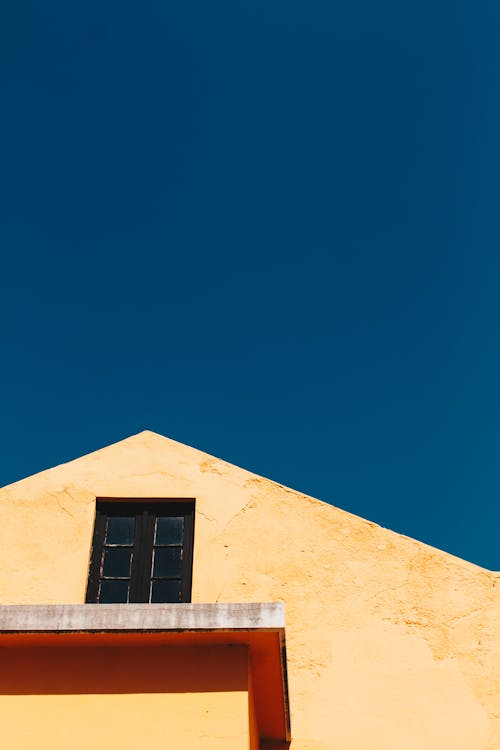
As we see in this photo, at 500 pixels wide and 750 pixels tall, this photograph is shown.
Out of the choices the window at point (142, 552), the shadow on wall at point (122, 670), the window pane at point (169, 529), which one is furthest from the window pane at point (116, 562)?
the shadow on wall at point (122, 670)

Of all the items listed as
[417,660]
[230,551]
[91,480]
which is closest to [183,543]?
[230,551]

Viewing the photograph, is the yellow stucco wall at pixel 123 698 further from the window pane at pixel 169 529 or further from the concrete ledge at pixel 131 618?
the window pane at pixel 169 529

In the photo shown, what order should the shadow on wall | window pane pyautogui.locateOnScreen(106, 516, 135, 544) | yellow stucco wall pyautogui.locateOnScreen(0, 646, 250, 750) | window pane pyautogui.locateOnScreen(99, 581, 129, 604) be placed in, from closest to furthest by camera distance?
yellow stucco wall pyautogui.locateOnScreen(0, 646, 250, 750) → the shadow on wall → window pane pyautogui.locateOnScreen(99, 581, 129, 604) → window pane pyautogui.locateOnScreen(106, 516, 135, 544)

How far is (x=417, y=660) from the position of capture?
623 cm

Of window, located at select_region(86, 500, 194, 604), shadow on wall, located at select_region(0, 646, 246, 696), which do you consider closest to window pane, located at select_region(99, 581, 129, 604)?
window, located at select_region(86, 500, 194, 604)

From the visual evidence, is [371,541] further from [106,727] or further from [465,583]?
[106,727]

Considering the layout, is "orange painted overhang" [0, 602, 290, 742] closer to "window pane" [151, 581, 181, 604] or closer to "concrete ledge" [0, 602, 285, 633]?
"concrete ledge" [0, 602, 285, 633]

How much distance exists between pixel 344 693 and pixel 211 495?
2.18 meters

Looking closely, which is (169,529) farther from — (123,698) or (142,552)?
(123,698)

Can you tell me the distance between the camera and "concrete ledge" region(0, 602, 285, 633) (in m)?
4.19

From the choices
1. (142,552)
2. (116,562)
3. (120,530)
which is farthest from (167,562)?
(120,530)

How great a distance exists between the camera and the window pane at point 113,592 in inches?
262

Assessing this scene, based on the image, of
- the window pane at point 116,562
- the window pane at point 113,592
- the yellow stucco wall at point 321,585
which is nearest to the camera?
the yellow stucco wall at point 321,585

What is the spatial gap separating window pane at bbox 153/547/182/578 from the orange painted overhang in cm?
254
